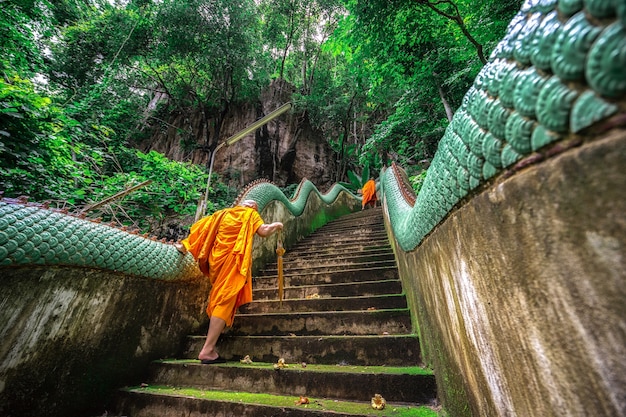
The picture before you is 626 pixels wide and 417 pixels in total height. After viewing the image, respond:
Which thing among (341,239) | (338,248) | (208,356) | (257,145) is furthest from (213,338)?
(257,145)

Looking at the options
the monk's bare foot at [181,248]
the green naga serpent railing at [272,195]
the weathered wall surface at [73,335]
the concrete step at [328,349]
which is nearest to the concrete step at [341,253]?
the green naga serpent railing at [272,195]

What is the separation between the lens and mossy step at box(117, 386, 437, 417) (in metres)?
1.61

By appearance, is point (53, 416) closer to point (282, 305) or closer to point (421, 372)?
point (282, 305)

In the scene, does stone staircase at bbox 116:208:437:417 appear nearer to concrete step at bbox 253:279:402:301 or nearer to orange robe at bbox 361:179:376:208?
concrete step at bbox 253:279:402:301

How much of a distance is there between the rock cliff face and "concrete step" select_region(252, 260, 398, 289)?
33.8 feet

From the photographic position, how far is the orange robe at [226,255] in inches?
101

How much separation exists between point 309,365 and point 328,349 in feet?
0.67

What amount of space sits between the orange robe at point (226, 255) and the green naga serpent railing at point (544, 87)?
91.7 inches

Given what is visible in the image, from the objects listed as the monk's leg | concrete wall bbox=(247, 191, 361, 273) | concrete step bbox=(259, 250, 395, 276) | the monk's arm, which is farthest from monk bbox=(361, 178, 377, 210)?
the monk's leg

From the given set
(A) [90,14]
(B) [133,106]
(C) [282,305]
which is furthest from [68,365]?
(A) [90,14]

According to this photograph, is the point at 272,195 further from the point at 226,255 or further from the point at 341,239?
the point at 226,255

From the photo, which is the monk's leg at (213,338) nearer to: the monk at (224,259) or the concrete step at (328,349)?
the monk at (224,259)

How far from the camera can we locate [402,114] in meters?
6.68

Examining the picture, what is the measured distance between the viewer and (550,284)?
0.55 m
